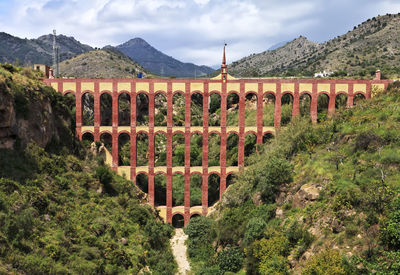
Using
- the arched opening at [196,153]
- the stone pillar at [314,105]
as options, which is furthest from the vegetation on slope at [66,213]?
the stone pillar at [314,105]

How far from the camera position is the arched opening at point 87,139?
41719mm

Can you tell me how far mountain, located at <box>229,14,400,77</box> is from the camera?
266 feet

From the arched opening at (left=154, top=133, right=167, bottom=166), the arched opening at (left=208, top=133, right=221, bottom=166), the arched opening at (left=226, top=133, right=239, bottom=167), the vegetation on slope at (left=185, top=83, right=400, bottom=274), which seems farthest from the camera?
the arched opening at (left=154, top=133, right=167, bottom=166)

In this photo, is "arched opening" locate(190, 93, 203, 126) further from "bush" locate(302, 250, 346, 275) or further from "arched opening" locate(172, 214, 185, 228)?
"bush" locate(302, 250, 346, 275)

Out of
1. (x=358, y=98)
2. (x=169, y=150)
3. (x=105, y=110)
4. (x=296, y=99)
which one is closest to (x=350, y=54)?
(x=358, y=98)

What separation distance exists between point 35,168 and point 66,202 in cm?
429

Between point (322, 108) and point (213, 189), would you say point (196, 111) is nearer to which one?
point (213, 189)

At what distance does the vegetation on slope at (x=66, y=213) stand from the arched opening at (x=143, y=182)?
3465 millimetres

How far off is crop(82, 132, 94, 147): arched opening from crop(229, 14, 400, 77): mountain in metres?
50.8

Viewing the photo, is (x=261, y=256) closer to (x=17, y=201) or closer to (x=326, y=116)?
(x=17, y=201)

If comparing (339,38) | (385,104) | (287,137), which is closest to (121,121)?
(287,137)

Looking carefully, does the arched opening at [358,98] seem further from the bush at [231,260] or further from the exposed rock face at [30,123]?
the exposed rock face at [30,123]

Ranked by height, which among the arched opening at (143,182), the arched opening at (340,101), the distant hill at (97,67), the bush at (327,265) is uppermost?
the distant hill at (97,67)

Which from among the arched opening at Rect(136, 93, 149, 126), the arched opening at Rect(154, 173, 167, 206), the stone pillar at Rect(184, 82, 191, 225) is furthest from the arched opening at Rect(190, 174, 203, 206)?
the arched opening at Rect(136, 93, 149, 126)
